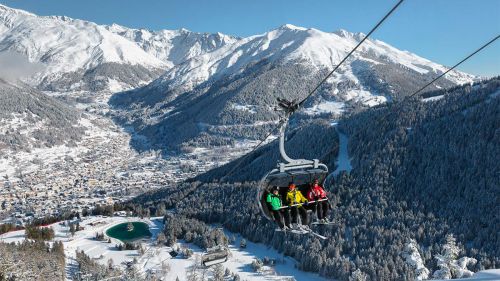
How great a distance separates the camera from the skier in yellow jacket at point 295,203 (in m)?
24.9

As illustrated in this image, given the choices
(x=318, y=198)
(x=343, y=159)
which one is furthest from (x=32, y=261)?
(x=343, y=159)

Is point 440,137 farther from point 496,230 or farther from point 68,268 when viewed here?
point 68,268

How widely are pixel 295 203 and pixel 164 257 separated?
2523 inches

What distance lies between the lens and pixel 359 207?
349 feet

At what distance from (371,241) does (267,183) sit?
239 feet

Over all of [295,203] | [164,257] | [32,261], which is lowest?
[164,257]

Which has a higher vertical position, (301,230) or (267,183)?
(267,183)

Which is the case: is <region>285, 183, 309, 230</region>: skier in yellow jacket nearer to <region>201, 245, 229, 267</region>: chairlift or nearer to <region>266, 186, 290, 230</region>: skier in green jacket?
<region>266, 186, 290, 230</region>: skier in green jacket

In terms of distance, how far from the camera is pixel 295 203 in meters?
25.1

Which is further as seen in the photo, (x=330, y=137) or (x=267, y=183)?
(x=330, y=137)

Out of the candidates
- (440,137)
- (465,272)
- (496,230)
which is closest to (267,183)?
(465,272)

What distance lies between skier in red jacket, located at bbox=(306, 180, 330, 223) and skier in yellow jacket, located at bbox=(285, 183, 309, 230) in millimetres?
414

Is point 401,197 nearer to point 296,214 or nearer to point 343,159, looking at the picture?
point 343,159

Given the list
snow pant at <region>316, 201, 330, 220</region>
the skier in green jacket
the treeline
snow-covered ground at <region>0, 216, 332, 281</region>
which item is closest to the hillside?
snow-covered ground at <region>0, 216, 332, 281</region>
